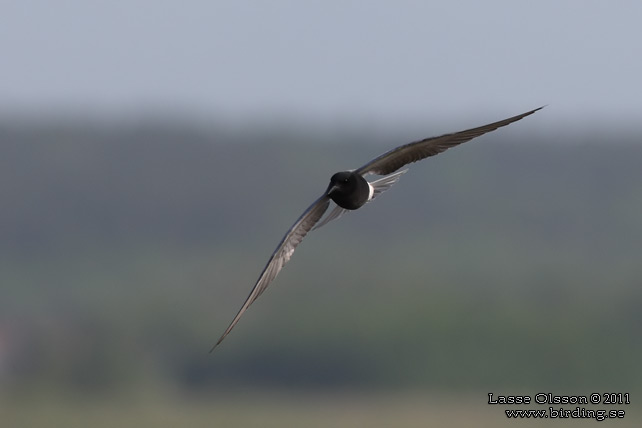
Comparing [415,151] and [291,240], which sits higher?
[415,151]

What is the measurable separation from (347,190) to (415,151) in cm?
72

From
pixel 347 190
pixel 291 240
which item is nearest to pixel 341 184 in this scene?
pixel 347 190

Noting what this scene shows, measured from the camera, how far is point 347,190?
584 inches

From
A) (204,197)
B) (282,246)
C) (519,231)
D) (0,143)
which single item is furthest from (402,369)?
(0,143)

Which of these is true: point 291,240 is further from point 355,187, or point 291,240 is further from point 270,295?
point 270,295

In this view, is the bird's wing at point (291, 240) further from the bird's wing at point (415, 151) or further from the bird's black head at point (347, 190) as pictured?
the bird's wing at point (415, 151)

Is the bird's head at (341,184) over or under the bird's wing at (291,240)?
over

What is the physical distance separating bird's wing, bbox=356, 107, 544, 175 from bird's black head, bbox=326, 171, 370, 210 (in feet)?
0.35

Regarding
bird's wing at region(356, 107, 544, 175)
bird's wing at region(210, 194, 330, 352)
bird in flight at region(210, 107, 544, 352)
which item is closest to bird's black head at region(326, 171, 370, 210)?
bird in flight at region(210, 107, 544, 352)

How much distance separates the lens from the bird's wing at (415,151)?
46.5 ft

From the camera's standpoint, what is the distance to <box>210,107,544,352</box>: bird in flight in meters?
14.4

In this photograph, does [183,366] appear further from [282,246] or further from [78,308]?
[282,246]

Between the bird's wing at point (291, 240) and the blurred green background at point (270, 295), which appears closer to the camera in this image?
the bird's wing at point (291, 240)

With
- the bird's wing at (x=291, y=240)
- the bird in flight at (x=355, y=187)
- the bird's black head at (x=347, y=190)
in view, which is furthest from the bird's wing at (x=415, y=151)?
the bird's wing at (x=291, y=240)
